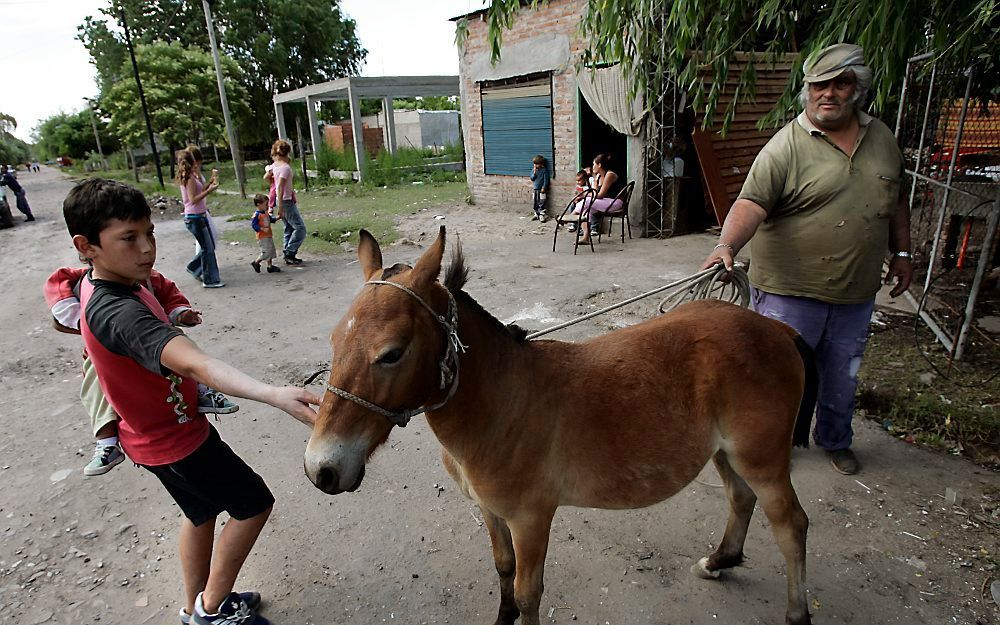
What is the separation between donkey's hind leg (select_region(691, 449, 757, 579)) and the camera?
269cm

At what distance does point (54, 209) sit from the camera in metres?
20.3

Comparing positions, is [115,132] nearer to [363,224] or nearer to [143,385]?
[363,224]

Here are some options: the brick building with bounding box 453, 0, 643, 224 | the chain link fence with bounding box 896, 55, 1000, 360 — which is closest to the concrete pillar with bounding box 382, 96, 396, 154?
the brick building with bounding box 453, 0, 643, 224

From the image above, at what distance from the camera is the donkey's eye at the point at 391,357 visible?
5.26 feet

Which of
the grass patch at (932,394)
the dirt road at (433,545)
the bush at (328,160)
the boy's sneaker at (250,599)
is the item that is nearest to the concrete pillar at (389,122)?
the bush at (328,160)

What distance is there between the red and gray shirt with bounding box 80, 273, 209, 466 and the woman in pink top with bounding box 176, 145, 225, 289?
6.36m

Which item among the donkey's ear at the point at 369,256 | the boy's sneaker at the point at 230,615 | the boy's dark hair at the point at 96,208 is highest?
the boy's dark hair at the point at 96,208

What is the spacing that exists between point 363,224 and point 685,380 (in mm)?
11002

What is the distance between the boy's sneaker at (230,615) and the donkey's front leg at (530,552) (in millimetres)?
1249

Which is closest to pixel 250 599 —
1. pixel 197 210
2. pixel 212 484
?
pixel 212 484

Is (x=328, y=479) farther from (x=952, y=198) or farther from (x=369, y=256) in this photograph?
(x=952, y=198)

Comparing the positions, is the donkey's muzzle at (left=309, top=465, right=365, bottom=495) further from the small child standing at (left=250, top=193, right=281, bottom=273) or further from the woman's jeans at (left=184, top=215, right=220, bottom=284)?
the small child standing at (left=250, top=193, right=281, bottom=273)

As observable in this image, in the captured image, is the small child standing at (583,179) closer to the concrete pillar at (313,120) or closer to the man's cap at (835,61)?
the man's cap at (835,61)

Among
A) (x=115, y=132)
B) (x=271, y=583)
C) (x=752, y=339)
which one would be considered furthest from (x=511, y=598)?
(x=115, y=132)
